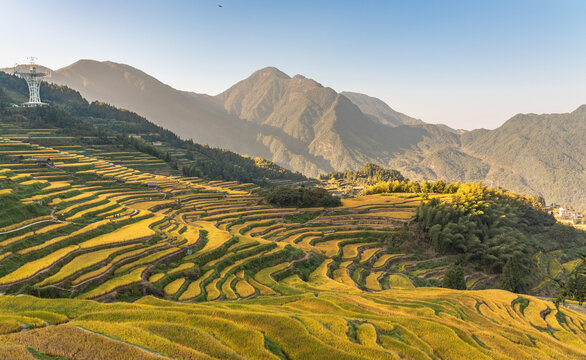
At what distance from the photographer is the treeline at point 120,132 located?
288ft

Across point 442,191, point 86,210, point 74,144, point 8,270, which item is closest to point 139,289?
point 8,270

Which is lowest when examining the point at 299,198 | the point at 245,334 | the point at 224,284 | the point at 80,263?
the point at 224,284

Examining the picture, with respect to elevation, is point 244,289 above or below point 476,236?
below

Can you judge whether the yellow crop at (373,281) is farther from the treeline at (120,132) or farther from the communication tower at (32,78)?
the communication tower at (32,78)

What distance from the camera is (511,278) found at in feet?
124

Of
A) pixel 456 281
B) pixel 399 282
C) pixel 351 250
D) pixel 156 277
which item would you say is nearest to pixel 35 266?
pixel 156 277

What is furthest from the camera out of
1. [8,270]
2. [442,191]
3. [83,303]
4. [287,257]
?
[442,191]

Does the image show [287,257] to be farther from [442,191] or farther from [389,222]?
[442,191]

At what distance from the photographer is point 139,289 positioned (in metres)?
18.6

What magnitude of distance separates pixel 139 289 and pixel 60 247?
867cm

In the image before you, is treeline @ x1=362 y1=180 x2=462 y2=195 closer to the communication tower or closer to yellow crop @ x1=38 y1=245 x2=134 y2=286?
yellow crop @ x1=38 y1=245 x2=134 y2=286

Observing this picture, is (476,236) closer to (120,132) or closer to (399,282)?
(399,282)

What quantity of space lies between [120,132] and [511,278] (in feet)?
452

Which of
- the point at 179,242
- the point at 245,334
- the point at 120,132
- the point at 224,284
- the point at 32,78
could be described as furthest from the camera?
the point at 120,132
